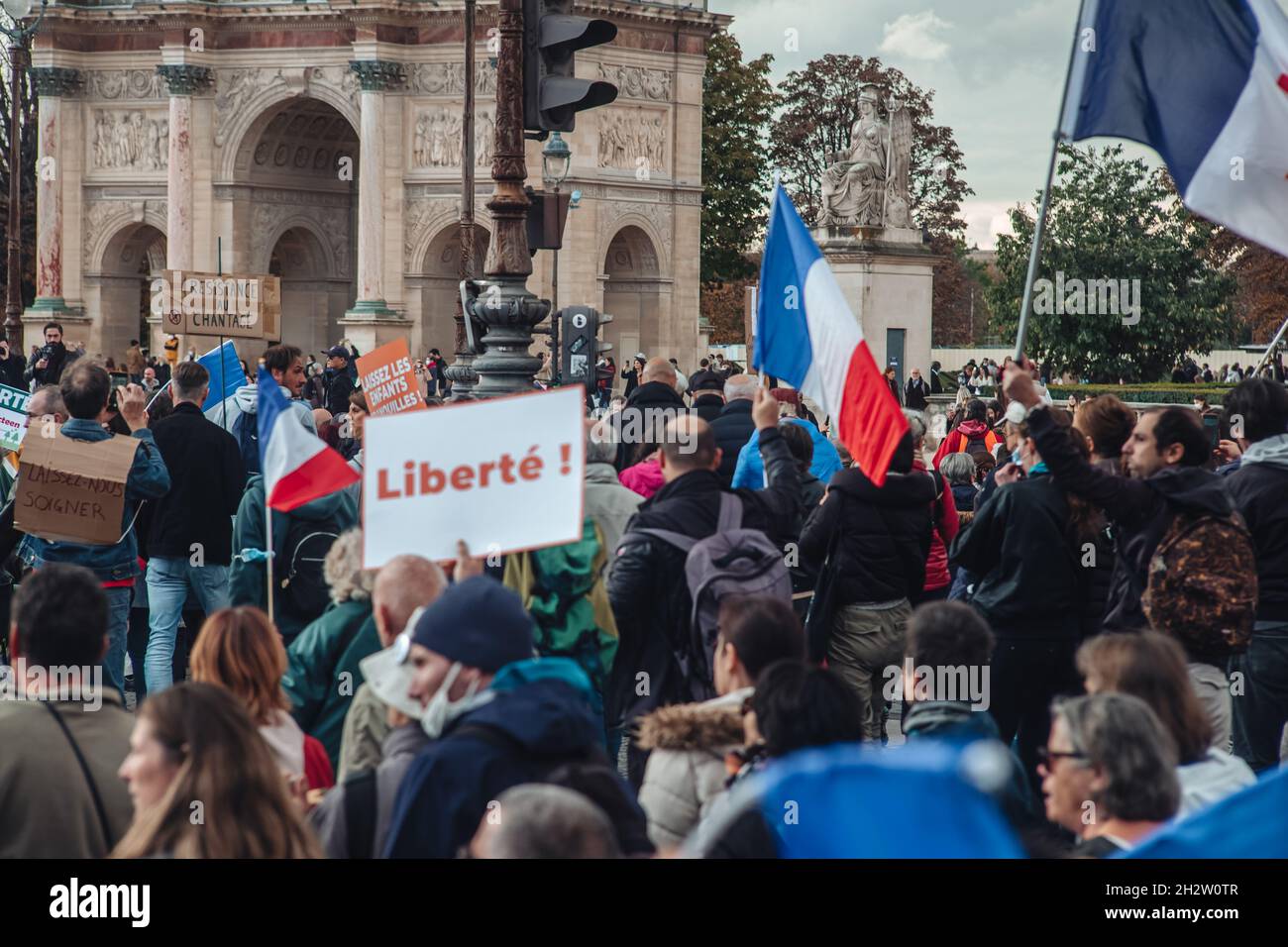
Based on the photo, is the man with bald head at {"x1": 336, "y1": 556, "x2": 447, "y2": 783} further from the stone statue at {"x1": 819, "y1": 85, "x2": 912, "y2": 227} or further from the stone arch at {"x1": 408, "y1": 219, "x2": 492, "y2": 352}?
the stone arch at {"x1": 408, "y1": 219, "x2": 492, "y2": 352}

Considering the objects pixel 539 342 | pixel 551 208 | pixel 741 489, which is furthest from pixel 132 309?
pixel 741 489

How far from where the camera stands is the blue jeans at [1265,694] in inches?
306

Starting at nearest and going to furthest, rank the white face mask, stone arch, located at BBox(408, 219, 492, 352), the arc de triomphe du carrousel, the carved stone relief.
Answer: the white face mask < the arc de triomphe du carrousel < stone arch, located at BBox(408, 219, 492, 352) < the carved stone relief

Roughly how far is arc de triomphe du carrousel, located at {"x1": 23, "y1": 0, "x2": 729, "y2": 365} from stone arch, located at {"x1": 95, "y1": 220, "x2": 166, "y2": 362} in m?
0.06

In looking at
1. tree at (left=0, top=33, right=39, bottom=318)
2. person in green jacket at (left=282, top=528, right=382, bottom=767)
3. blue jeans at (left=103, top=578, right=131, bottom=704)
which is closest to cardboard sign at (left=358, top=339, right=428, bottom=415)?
blue jeans at (left=103, top=578, right=131, bottom=704)

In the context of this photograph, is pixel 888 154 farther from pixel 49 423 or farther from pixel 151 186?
pixel 151 186

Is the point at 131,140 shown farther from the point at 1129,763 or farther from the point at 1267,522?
the point at 1129,763

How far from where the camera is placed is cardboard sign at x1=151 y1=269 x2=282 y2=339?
69.5ft

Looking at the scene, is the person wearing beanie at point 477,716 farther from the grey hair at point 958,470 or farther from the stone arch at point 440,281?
the stone arch at point 440,281

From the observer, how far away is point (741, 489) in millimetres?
8102

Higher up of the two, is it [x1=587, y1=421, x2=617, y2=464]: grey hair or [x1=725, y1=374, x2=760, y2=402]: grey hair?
[x1=725, y1=374, x2=760, y2=402]: grey hair

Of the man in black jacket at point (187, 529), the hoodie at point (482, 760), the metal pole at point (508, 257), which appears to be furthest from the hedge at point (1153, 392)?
the hoodie at point (482, 760)

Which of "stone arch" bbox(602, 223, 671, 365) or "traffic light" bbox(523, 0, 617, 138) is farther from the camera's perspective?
"stone arch" bbox(602, 223, 671, 365)

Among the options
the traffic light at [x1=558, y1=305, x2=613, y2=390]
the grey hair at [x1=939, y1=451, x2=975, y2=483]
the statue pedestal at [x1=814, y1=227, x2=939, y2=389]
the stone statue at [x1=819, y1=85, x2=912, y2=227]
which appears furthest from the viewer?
the stone statue at [x1=819, y1=85, x2=912, y2=227]
